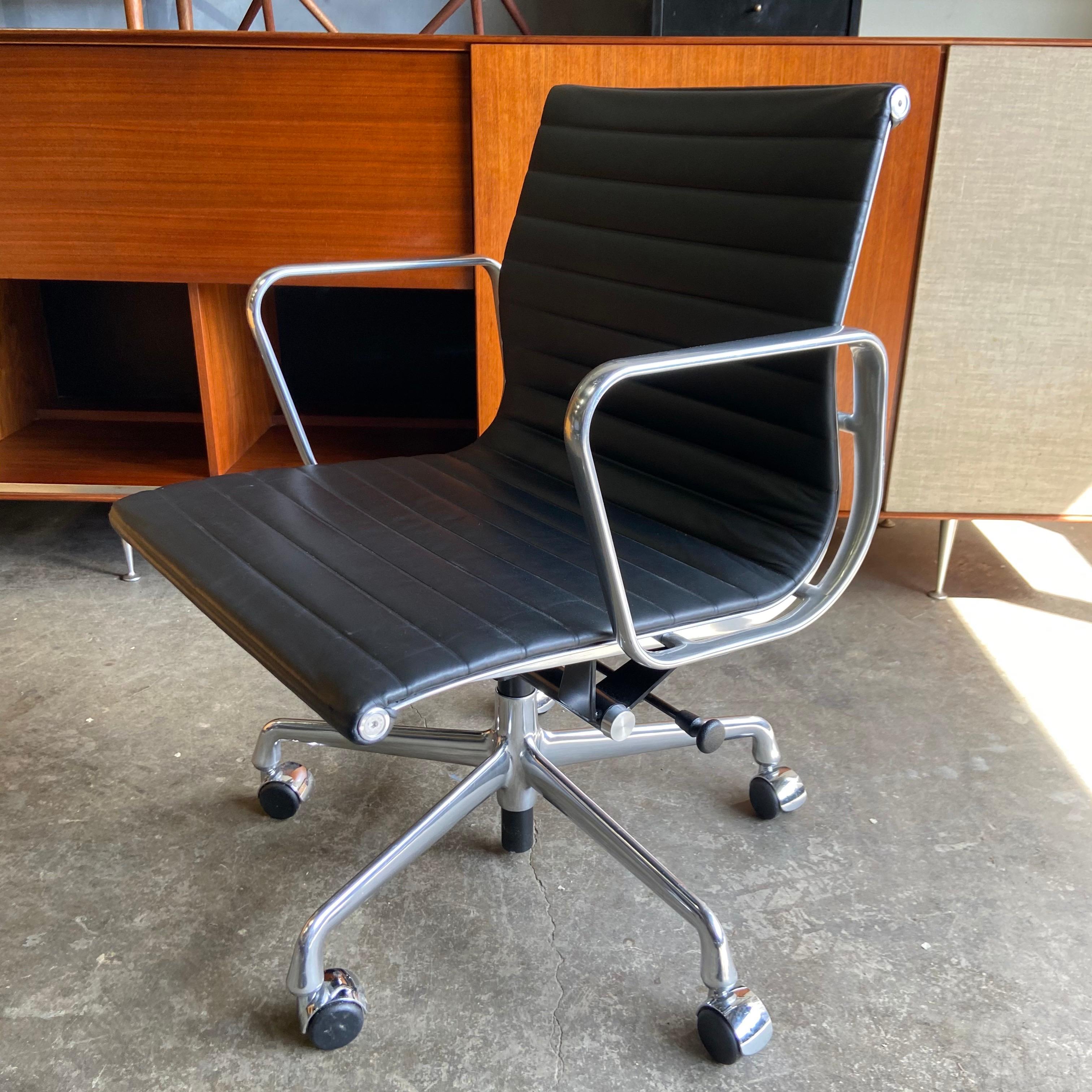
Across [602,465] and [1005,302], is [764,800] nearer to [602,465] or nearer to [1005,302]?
[602,465]

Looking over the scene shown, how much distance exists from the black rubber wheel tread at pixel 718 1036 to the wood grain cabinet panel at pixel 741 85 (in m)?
1.26

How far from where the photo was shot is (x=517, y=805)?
1.32 meters

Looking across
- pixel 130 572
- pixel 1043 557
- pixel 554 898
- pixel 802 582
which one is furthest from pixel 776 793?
pixel 130 572

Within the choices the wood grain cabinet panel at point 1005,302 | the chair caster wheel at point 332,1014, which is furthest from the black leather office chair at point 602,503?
the wood grain cabinet panel at point 1005,302

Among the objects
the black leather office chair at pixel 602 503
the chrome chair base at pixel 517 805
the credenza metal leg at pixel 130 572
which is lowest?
the credenza metal leg at pixel 130 572

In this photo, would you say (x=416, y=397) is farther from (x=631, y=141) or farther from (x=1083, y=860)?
(x=1083, y=860)

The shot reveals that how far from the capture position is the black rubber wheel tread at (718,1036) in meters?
1.04

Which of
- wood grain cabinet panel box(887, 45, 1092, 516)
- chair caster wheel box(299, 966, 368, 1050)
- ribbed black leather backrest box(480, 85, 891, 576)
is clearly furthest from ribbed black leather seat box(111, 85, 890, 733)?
wood grain cabinet panel box(887, 45, 1092, 516)

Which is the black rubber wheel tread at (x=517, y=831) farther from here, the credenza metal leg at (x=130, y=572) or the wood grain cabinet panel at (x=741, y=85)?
the credenza metal leg at (x=130, y=572)

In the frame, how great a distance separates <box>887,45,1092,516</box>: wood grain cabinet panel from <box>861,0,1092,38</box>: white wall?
4.38 ft

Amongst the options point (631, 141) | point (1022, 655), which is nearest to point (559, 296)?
point (631, 141)

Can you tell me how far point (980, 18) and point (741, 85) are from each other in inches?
65.0

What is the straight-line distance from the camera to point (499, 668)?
87 cm

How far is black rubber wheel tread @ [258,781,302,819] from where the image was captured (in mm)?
1413
